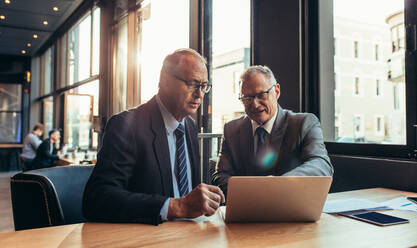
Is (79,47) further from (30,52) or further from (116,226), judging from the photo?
(116,226)

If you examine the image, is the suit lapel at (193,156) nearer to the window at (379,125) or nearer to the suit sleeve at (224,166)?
the suit sleeve at (224,166)

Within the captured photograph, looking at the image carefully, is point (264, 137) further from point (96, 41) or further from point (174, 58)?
point (96, 41)

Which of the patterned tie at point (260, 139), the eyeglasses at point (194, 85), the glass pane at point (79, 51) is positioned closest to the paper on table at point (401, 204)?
the patterned tie at point (260, 139)

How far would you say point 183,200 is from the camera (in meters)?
1.17

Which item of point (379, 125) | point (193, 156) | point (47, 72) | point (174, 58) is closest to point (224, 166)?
point (193, 156)

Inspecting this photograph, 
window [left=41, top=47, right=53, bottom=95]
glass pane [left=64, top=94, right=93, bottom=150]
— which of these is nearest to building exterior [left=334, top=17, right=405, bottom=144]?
window [left=41, top=47, right=53, bottom=95]

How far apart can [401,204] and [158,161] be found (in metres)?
1.05

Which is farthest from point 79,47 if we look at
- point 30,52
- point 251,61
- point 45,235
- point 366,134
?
point 366,134

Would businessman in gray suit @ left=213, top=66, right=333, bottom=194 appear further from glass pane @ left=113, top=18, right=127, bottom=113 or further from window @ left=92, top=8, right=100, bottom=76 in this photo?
window @ left=92, top=8, right=100, bottom=76

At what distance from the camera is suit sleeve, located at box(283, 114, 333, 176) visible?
159 cm

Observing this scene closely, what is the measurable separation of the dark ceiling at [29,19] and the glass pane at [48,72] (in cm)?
61

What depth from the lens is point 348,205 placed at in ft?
4.55

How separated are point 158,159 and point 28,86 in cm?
1174

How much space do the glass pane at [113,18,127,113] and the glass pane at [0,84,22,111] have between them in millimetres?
7431
